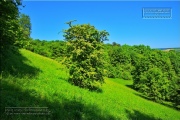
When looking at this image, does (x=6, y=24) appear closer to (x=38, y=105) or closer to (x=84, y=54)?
(x=38, y=105)

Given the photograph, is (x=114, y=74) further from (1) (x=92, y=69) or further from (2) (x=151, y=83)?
(1) (x=92, y=69)

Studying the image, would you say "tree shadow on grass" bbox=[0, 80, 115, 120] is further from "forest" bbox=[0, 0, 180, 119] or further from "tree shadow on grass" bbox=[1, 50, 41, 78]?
"tree shadow on grass" bbox=[1, 50, 41, 78]

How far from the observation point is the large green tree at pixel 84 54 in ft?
86.3

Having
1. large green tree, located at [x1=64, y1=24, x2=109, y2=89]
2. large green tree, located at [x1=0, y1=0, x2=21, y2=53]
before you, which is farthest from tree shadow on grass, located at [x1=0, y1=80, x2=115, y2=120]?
large green tree, located at [x1=64, y1=24, x2=109, y2=89]

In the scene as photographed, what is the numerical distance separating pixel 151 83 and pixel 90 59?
3452 cm

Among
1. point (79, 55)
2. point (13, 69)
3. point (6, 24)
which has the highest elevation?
point (6, 24)

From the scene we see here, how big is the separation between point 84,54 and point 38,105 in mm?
14568

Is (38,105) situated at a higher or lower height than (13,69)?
lower

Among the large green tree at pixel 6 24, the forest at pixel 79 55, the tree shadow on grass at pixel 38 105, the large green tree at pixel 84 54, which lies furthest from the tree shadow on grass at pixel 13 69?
the large green tree at pixel 84 54

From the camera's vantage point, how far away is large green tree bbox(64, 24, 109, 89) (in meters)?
26.3

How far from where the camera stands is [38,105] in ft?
41.1

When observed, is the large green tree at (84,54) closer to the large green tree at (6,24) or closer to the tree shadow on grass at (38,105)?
the tree shadow on grass at (38,105)

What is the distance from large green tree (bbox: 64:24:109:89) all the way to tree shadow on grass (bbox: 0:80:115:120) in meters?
10.3

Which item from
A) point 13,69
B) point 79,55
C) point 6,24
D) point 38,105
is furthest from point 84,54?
point 38,105
